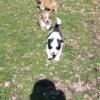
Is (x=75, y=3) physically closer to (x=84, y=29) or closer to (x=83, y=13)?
(x=83, y=13)

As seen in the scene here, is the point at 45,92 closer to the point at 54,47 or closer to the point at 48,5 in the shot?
the point at 54,47

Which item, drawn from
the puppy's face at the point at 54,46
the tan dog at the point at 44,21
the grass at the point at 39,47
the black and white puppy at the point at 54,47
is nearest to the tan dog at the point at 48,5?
the grass at the point at 39,47

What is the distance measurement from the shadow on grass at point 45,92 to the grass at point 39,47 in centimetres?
33

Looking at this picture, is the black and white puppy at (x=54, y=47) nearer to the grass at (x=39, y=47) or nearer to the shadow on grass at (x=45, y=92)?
the grass at (x=39, y=47)

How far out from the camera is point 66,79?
15938 mm

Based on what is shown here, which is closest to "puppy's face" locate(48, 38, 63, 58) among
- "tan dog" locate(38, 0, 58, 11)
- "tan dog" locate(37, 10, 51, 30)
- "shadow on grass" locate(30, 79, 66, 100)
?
A: "shadow on grass" locate(30, 79, 66, 100)

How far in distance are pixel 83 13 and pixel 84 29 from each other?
314 cm

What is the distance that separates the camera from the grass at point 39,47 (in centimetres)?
1592

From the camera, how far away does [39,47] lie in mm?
18828

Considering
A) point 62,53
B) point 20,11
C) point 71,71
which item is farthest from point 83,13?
point 71,71

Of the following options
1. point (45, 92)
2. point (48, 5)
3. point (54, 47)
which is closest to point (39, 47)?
point (54, 47)

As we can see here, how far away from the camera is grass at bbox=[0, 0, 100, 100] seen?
15922mm

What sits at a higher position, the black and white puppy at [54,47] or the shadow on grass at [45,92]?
the black and white puppy at [54,47]

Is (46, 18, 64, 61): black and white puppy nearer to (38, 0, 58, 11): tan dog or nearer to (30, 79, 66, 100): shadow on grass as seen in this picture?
(30, 79, 66, 100): shadow on grass
